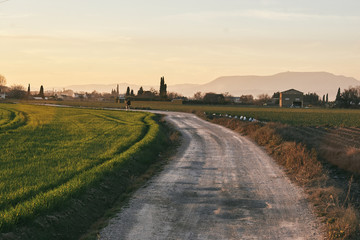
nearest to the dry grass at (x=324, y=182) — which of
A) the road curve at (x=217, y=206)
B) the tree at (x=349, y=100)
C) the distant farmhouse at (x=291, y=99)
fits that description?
the road curve at (x=217, y=206)

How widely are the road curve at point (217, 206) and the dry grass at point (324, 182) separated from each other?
0.36 meters

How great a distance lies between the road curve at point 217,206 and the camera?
7137mm

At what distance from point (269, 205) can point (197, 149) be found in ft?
32.9

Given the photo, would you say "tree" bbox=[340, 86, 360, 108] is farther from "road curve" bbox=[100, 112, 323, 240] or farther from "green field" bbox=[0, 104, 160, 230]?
"road curve" bbox=[100, 112, 323, 240]

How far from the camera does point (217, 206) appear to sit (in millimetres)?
8828

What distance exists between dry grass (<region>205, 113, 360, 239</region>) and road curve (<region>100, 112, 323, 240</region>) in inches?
14.3

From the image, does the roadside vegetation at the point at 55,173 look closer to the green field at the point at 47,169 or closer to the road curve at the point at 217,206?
the green field at the point at 47,169

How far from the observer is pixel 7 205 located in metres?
7.79

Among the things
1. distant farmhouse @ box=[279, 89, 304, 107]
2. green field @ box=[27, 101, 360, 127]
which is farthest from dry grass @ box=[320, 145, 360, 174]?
distant farmhouse @ box=[279, 89, 304, 107]

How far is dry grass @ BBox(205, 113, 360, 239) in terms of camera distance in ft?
23.3

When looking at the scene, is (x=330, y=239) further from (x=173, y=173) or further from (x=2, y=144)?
(x=2, y=144)

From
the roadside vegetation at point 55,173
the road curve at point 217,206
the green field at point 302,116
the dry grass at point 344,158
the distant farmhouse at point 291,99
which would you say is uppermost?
the distant farmhouse at point 291,99

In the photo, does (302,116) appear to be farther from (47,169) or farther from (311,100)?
(311,100)

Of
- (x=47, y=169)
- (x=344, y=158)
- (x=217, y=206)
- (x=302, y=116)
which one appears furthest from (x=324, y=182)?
(x=302, y=116)
